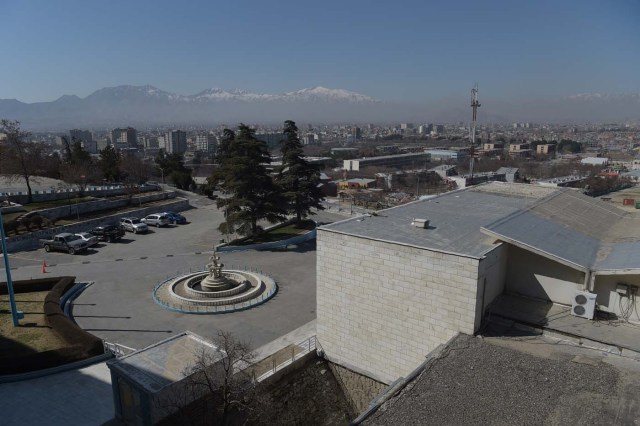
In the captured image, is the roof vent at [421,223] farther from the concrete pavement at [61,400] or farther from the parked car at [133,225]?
the parked car at [133,225]

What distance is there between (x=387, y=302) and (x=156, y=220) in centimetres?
2634

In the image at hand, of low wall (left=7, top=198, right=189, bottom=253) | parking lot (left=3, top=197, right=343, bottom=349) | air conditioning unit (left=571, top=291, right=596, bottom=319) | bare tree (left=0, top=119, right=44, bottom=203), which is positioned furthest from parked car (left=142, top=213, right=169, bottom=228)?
air conditioning unit (left=571, top=291, right=596, bottom=319)

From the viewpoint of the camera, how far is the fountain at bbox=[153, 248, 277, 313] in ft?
62.1

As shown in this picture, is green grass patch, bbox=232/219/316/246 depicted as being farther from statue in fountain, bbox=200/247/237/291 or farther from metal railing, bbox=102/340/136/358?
metal railing, bbox=102/340/136/358

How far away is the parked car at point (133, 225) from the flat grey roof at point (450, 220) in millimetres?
22223

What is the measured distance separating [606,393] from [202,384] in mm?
9002

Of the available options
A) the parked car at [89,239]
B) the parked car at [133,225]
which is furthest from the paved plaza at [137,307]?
the parked car at [133,225]

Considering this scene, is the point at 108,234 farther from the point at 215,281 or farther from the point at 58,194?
the point at 215,281

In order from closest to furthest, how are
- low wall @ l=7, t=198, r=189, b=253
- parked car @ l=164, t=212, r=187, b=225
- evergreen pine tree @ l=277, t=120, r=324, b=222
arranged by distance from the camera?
low wall @ l=7, t=198, r=189, b=253
evergreen pine tree @ l=277, t=120, r=324, b=222
parked car @ l=164, t=212, r=187, b=225

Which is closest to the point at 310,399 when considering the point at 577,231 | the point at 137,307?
the point at 137,307

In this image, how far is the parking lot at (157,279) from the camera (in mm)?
17031

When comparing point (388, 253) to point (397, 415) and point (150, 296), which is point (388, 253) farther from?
point (150, 296)

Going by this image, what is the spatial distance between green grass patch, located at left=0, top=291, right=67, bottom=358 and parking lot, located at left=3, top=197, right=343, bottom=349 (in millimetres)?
1468

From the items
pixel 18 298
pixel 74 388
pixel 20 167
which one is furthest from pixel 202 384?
pixel 20 167
